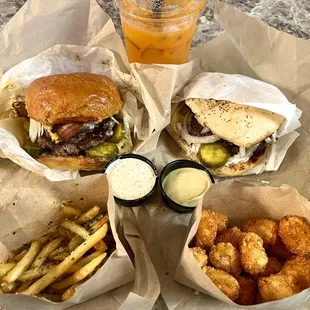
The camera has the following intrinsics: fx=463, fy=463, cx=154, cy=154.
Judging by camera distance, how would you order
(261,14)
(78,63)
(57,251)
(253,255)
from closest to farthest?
(253,255), (57,251), (78,63), (261,14)

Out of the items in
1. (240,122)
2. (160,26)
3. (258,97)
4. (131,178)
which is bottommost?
(131,178)

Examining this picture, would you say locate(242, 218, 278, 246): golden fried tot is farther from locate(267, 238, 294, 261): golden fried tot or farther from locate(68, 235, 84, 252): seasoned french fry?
locate(68, 235, 84, 252): seasoned french fry

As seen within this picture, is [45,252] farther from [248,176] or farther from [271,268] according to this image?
[248,176]

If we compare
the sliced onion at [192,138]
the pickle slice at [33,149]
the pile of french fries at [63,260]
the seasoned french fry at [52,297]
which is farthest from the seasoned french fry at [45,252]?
the sliced onion at [192,138]

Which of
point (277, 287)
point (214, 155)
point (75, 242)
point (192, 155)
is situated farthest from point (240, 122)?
point (75, 242)

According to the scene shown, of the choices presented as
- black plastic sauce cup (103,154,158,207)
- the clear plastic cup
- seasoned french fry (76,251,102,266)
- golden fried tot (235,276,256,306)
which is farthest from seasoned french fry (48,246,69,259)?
the clear plastic cup

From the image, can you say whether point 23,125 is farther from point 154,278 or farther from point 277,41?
point 277,41

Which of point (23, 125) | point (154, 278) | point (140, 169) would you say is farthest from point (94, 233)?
point (23, 125)

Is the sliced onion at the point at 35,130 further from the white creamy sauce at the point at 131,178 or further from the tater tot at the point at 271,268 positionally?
the tater tot at the point at 271,268
